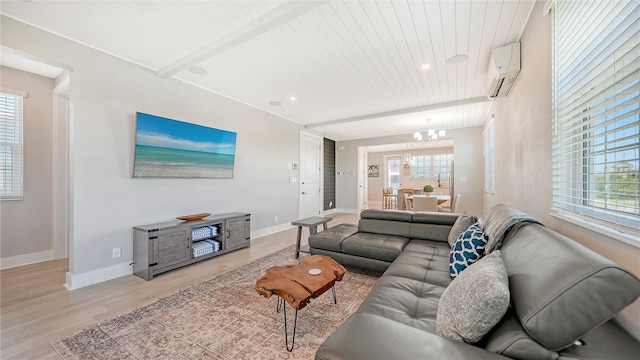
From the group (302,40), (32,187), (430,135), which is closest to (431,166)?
(430,135)

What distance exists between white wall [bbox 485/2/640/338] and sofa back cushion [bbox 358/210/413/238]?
1.20m

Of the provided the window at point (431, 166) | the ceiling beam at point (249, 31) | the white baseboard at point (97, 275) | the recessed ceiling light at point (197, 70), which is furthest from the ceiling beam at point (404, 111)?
the window at point (431, 166)

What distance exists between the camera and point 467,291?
0.98 m

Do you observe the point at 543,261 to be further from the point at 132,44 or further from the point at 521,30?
the point at 132,44

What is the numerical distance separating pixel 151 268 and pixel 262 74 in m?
2.79

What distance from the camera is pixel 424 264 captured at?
2.03 m

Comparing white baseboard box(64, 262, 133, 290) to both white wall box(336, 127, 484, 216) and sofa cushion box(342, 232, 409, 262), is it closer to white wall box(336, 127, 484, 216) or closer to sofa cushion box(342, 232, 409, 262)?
sofa cushion box(342, 232, 409, 262)

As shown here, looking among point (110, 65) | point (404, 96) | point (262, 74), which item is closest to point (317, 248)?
point (262, 74)

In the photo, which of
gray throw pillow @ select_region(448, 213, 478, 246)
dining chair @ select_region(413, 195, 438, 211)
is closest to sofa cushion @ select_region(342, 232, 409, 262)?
gray throw pillow @ select_region(448, 213, 478, 246)

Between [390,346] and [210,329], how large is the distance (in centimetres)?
154

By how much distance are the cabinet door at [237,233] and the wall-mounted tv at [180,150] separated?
2.69 feet

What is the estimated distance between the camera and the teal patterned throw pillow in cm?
168

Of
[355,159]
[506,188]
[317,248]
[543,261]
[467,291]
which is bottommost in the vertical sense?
[317,248]

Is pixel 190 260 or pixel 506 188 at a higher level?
pixel 506 188
